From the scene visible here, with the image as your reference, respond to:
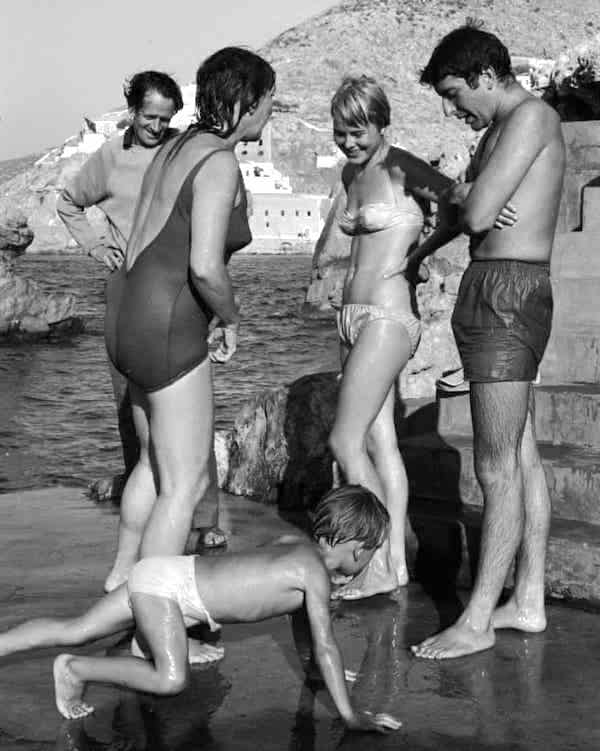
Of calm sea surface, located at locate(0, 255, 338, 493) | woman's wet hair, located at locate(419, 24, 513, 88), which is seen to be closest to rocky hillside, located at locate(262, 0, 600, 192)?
calm sea surface, located at locate(0, 255, 338, 493)

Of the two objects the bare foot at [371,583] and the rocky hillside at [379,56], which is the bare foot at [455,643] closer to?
the bare foot at [371,583]

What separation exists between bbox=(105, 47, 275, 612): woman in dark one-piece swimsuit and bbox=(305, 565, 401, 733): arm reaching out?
599 mm

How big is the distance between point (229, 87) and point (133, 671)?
188cm

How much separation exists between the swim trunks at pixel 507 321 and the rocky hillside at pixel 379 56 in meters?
161

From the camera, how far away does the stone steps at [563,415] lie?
5859 millimetres

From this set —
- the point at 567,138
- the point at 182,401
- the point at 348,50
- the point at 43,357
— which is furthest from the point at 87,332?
the point at 348,50

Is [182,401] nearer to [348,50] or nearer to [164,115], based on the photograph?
[164,115]

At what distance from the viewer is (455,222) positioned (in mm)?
4734

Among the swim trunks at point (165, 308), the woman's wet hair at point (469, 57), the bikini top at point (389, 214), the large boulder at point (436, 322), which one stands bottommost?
the large boulder at point (436, 322)

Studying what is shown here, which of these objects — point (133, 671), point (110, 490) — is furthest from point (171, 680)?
point (110, 490)

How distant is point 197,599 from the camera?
3.92 m

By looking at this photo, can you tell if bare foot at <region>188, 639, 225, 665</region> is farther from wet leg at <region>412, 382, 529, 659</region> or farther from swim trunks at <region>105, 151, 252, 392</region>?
swim trunks at <region>105, 151, 252, 392</region>

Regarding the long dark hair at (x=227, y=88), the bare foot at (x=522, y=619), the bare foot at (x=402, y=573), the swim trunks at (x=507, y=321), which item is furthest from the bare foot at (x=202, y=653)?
the long dark hair at (x=227, y=88)

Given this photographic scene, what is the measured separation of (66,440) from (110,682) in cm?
1190
